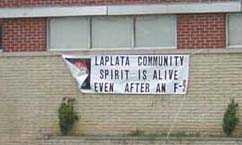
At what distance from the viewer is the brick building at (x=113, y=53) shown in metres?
15.8

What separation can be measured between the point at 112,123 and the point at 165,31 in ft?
8.43

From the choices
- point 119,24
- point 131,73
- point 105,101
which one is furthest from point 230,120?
point 119,24

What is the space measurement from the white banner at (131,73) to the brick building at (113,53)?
140 millimetres

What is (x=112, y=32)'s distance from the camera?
54.5ft

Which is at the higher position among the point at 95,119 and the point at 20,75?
the point at 20,75

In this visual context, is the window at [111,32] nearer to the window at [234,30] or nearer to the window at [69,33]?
the window at [69,33]

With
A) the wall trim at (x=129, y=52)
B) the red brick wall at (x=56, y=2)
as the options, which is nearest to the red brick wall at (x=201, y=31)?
the wall trim at (x=129, y=52)

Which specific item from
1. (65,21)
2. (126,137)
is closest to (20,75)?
(65,21)

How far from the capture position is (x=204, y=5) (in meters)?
15.8

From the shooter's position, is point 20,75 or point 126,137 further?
point 20,75

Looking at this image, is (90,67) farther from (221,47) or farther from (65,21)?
(221,47)

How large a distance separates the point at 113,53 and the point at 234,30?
2.95 m

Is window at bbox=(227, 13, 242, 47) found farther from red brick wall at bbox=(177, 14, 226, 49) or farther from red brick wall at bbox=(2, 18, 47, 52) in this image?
red brick wall at bbox=(2, 18, 47, 52)

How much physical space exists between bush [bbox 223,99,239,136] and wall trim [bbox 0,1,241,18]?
2.26m
